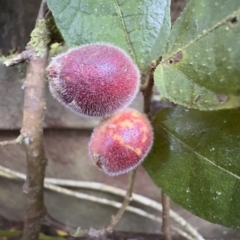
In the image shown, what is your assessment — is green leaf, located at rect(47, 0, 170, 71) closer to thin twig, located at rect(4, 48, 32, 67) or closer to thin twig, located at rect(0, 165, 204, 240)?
thin twig, located at rect(4, 48, 32, 67)

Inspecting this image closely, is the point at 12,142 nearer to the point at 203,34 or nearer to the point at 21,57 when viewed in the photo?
the point at 21,57

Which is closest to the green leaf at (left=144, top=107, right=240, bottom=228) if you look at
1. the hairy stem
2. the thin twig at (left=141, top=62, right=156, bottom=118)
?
the thin twig at (left=141, top=62, right=156, bottom=118)

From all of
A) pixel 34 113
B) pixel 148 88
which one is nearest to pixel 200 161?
pixel 148 88

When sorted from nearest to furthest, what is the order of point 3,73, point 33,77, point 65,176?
point 33,77, point 3,73, point 65,176

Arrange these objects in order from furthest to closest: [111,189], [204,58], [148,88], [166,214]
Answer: [111,189] < [166,214] < [148,88] < [204,58]

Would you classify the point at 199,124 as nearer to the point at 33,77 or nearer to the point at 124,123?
the point at 124,123

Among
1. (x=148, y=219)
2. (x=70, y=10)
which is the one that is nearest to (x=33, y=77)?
(x=70, y=10)

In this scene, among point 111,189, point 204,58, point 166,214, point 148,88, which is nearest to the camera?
point 204,58
